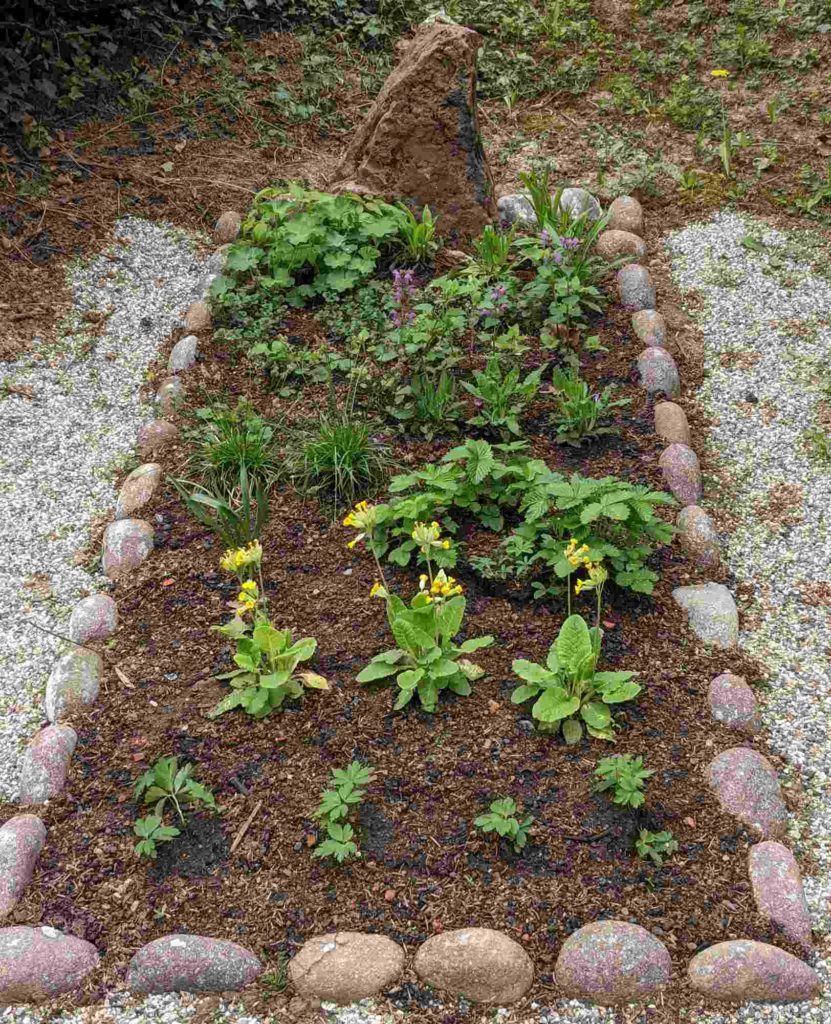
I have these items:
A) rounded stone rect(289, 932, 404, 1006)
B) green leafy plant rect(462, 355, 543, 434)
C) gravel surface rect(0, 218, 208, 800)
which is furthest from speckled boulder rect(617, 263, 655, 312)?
rounded stone rect(289, 932, 404, 1006)

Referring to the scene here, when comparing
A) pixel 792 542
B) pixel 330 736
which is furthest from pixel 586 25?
pixel 330 736

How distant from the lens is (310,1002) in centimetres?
252

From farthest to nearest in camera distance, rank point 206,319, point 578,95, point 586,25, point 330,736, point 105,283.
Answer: point 586,25, point 578,95, point 105,283, point 206,319, point 330,736

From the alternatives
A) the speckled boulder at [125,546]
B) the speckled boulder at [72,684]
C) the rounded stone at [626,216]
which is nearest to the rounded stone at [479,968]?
the speckled boulder at [72,684]

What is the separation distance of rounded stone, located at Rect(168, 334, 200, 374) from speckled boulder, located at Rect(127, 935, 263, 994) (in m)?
2.81

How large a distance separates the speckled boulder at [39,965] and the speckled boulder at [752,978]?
153 cm

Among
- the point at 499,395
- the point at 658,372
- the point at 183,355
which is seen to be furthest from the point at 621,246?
the point at 183,355

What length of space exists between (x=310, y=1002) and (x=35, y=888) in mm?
844

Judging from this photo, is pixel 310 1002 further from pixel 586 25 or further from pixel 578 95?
pixel 586 25

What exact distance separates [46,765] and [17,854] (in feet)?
0.99

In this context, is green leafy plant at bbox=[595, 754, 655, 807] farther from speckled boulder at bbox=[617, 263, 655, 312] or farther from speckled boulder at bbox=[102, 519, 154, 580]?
speckled boulder at bbox=[617, 263, 655, 312]

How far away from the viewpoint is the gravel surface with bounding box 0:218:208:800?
143 inches

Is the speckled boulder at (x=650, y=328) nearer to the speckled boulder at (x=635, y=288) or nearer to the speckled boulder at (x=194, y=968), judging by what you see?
the speckled boulder at (x=635, y=288)

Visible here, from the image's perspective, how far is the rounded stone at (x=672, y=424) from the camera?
13.8 ft
